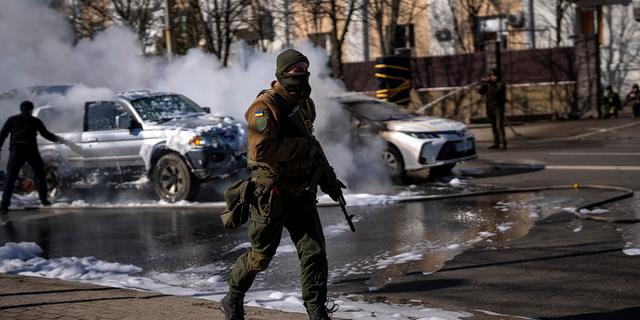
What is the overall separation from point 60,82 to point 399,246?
12.1 m

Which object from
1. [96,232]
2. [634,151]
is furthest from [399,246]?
[634,151]

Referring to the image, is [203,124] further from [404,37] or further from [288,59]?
[404,37]

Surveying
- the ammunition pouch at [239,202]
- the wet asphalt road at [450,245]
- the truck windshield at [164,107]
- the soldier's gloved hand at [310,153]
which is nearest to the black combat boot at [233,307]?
the ammunition pouch at [239,202]

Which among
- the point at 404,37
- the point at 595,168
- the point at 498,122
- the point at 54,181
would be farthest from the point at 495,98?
the point at 404,37

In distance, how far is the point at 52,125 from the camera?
1068cm

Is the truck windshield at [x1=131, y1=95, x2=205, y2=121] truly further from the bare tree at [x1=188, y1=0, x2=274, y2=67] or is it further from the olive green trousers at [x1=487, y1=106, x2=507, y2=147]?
the bare tree at [x1=188, y1=0, x2=274, y2=67]

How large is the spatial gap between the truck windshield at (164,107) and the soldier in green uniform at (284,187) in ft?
21.1

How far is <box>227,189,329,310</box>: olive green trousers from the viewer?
3822mm

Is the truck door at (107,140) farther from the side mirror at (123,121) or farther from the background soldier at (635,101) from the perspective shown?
the background soldier at (635,101)

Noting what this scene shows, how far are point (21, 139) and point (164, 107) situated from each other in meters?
2.26

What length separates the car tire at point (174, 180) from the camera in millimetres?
9422

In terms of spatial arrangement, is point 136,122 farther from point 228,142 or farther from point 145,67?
point 145,67

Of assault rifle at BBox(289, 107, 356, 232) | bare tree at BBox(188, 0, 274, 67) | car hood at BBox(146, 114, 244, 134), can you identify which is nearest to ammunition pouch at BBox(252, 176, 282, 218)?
assault rifle at BBox(289, 107, 356, 232)

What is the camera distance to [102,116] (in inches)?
403
